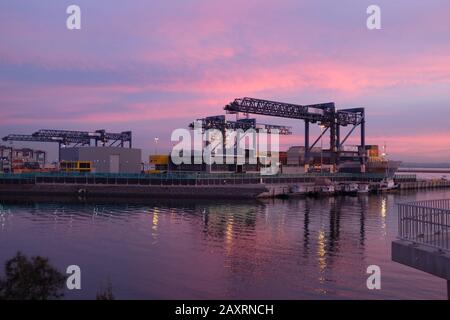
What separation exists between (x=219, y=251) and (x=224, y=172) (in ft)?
196

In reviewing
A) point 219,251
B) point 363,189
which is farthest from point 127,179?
point 219,251

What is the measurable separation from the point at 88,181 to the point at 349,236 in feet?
177

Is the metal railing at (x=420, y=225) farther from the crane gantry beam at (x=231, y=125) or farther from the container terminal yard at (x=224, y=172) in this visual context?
the crane gantry beam at (x=231, y=125)

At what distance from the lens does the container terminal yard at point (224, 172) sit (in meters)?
72.1

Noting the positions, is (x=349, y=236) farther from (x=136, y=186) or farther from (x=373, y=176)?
(x=373, y=176)

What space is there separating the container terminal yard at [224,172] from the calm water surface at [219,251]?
66.5ft

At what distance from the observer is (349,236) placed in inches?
1337

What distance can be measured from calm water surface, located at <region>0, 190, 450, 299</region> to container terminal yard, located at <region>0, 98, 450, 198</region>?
66.5ft

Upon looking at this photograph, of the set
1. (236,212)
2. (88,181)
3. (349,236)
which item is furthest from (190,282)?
Result: (88,181)

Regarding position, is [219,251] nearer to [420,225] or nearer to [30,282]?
[420,225]

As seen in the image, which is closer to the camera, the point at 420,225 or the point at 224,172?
the point at 420,225

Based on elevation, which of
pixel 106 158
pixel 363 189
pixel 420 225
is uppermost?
pixel 106 158

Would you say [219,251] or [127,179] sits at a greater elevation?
[127,179]

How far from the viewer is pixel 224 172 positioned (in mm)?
87625
